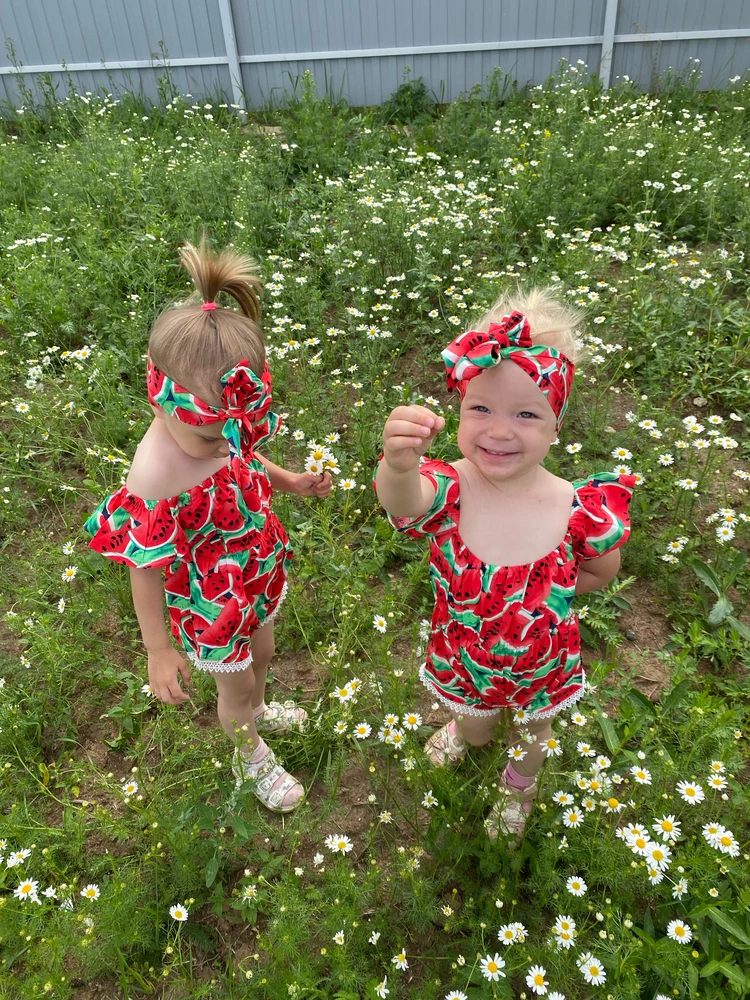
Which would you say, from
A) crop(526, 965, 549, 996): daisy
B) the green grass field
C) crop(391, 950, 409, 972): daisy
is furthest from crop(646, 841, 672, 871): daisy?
crop(391, 950, 409, 972): daisy

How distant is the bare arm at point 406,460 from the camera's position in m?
1.61

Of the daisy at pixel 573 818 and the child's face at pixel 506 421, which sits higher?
the child's face at pixel 506 421

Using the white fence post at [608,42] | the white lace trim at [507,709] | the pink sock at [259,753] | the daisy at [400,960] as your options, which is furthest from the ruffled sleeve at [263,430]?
the white fence post at [608,42]

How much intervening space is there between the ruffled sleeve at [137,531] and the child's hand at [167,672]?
27 centimetres

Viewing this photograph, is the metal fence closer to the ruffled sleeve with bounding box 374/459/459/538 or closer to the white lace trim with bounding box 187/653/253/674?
the ruffled sleeve with bounding box 374/459/459/538

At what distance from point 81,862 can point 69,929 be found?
0.34 m

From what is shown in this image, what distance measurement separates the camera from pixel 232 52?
307 inches

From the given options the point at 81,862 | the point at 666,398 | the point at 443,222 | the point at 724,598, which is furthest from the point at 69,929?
the point at 443,222

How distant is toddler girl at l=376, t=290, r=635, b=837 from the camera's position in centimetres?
170

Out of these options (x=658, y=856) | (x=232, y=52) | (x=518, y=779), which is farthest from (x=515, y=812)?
(x=232, y=52)

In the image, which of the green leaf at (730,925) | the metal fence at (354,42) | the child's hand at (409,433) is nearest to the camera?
the child's hand at (409,433)

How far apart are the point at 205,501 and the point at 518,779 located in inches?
49.7

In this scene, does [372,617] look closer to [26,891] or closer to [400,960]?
[400,960]

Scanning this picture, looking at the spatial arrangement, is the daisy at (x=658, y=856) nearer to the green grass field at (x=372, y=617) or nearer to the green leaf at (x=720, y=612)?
the green grass field at (x=372, y=617)
